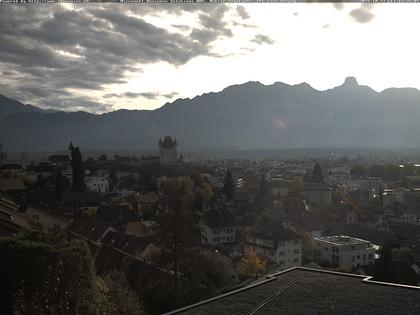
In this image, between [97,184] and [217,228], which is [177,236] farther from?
[97,184]

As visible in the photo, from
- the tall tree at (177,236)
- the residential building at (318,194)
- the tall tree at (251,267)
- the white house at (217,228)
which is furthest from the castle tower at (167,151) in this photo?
the tall tree at (177,236)

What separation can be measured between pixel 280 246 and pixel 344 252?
3.44 meters

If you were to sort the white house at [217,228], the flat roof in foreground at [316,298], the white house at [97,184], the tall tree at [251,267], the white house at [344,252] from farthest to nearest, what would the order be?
the white house at [97,184], the white house at [217,228], the white house at [344,252], the tall tree at [251,267], the flat roof in foreground at [316,298]

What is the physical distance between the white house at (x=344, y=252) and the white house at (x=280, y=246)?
1.50 meters

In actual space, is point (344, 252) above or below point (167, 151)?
below

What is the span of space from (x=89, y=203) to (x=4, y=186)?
657 cm

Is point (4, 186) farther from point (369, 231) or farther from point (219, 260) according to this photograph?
point (369, 231)

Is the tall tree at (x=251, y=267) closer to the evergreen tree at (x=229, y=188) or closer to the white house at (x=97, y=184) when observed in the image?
the evergreen tree at (x=229, y=188)

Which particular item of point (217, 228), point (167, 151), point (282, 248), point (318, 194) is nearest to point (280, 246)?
point (282, 248)

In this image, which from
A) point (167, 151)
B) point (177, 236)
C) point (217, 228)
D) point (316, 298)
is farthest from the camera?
point (167, 151)

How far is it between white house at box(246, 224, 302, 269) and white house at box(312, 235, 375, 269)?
150 cm

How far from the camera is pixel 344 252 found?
86.3ft

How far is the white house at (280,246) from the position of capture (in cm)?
2591

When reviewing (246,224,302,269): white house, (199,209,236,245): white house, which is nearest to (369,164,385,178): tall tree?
(199,209,236,245): white house
